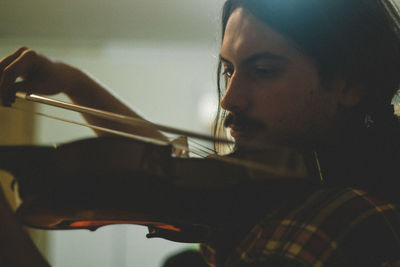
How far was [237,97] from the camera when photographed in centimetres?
63

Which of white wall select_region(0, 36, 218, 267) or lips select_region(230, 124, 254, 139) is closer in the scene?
lips select_region(230, 124, 254, 139)

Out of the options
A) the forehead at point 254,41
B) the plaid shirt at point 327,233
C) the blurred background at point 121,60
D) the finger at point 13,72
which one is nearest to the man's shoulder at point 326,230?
the plaid shirt at point 327,233

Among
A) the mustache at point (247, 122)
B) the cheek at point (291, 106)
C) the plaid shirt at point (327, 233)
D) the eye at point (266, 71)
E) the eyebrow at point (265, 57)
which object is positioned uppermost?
the eyebrow at point (265, 57)

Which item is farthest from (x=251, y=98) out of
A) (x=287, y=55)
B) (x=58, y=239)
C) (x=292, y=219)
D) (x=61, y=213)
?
(x=58, y=239)

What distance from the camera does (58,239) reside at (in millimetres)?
2865

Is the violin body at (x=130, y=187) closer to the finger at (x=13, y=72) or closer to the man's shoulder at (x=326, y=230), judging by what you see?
the man's shoulder at (x=326, y=230)

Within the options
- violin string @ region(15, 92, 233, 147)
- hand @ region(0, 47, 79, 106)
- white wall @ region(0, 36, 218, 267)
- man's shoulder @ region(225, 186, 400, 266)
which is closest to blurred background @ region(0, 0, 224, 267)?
white wall @ region(0, 36, 218, 267)

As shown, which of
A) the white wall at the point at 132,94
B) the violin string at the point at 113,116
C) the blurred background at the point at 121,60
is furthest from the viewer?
the white wall at the point at 132,94

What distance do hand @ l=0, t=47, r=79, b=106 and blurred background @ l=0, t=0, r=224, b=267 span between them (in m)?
1.37

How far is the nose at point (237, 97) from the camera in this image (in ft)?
2.05

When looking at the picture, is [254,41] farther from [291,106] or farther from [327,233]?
[327,233]

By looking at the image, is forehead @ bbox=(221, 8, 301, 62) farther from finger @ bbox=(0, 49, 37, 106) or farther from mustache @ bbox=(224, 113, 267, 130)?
finger @ bbox=(0, 49, 37, 106)

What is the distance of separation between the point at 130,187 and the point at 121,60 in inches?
116

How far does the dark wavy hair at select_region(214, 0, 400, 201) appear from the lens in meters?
0.63
